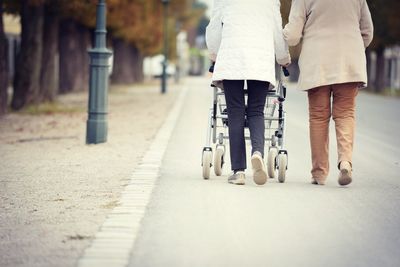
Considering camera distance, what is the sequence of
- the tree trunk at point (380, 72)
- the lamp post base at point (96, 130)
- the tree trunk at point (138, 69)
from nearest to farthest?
1. the lamp post base at point (96, 130)
2. the tree trunk at point (380, 72)
3. the tree trunk at point (138, 69)

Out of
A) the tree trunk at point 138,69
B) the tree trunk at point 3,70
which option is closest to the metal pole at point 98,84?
the tree trunk at point 3,70

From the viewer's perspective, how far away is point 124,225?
225 inches

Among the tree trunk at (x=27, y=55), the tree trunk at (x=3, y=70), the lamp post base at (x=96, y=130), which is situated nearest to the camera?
the lamp post base at (x=96, y=130)

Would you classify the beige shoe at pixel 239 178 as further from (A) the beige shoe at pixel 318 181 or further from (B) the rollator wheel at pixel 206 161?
(A) the beige shoe at pixel 318 181

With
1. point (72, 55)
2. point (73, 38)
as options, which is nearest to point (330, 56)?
point (73, 38)

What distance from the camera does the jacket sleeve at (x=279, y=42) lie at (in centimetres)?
777

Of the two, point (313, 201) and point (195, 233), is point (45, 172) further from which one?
point (195, 233)

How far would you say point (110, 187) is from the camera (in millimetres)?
7664

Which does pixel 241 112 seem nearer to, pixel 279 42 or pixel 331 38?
pixel 279 42

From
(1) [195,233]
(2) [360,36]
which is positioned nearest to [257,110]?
(2) [360,36]

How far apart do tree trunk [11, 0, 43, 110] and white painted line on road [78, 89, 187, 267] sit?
1284 centimetres

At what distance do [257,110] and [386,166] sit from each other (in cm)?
246

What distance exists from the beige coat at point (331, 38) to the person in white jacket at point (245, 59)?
218 mm

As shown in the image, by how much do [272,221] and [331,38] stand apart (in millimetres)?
2374
